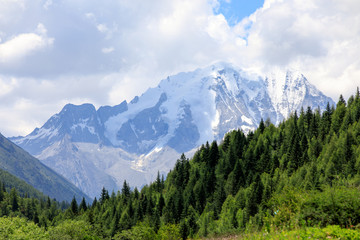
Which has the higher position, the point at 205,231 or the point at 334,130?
the point at 334,130

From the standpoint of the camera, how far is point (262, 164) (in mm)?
167750

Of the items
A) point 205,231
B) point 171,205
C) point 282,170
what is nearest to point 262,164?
point 282,170

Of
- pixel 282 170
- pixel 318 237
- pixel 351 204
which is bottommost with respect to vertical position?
pixel 318 237

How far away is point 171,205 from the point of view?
522ft

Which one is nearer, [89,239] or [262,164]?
[89,239]

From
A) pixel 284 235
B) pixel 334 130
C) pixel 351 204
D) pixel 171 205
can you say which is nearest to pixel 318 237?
pixel 284 235

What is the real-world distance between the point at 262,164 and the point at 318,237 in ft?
499

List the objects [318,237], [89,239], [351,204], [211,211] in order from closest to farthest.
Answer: [318,237] < [351,204] < [89,239] < [211,211]

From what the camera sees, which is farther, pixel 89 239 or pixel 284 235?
pixel 89 239

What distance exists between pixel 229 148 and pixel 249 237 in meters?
170

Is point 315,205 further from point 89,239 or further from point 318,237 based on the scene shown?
point 89,239

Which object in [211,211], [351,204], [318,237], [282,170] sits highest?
[282,170]

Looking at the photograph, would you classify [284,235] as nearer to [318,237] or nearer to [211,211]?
[318,237]

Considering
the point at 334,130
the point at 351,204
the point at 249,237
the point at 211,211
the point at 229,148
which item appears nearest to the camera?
the point at 249,237
